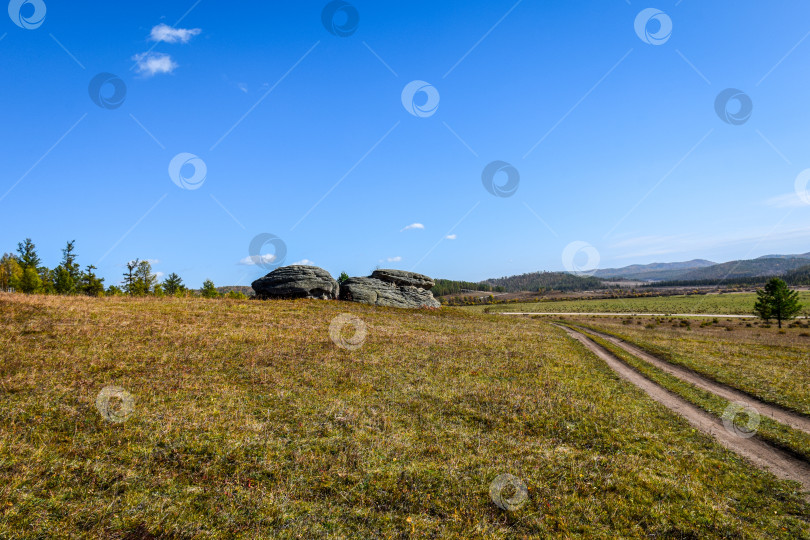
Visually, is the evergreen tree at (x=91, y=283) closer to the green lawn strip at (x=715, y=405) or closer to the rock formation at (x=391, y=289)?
the rock formation at (x=391, y=289)

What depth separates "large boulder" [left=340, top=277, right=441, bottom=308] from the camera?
55.4 meters

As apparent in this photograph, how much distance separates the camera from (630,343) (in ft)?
140

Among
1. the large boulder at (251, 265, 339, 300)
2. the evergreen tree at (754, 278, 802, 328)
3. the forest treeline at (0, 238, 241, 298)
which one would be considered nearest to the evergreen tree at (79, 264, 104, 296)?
the forest treeline at (0, 238, 241, 298)

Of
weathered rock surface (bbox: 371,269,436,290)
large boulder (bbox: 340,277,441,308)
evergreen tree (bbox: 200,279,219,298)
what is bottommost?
large boulder (bbox: 340,277,441,308)

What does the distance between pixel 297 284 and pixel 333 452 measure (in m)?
42.3

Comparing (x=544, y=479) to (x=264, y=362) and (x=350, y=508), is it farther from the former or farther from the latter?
(x=264, y=362)

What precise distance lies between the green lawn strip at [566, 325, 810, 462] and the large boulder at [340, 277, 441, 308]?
31.6m

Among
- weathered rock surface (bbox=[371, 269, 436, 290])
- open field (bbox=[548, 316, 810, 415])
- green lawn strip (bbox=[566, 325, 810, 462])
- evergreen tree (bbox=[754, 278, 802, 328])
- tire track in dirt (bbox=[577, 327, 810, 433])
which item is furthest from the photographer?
evergreen tree (bbox=[754, 278, 802, 328])

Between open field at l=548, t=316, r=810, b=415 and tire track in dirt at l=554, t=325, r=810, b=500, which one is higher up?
tire track in dirt at l=554, t=325, r=810, b=500

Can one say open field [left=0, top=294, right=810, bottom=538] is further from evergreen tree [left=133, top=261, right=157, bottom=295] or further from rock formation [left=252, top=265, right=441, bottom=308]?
evergreen tree [left=133, top=261, right=157, bottom=295]

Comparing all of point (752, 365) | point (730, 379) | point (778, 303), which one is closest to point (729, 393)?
point (730, 379)

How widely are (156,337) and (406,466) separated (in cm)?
2087

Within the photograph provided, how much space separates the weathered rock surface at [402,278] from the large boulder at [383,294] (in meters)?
1.15

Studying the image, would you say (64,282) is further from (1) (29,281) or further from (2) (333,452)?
(2) (333,452)
